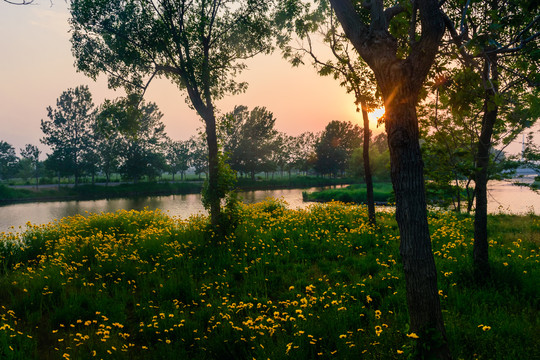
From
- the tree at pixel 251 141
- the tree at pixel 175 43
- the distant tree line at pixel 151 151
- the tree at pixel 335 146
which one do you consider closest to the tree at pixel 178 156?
the distant tree line at pixel 151 151

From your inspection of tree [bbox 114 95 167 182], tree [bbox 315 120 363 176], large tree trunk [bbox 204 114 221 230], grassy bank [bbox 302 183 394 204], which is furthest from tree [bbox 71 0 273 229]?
tree [bbox 315 120 363 176]

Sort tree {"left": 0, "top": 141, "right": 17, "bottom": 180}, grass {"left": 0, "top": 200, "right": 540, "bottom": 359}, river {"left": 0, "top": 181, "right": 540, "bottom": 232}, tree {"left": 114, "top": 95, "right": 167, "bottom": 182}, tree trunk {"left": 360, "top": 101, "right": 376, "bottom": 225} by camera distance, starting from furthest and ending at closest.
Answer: tree {"left": 0, "top": 141, "right": 17, "bottom": 180} → tree {"left": 114, "top": 95, "right": 167, "bottom": 182} → river {"left": 0, "top": 181, "right": 540, "bottom": 232} → tree trunk {"left": 360, "top": 101, "right": 376, "bottom": 225} → grass {"left": 0, "top": 200, "right": 540, "bottom": 359}

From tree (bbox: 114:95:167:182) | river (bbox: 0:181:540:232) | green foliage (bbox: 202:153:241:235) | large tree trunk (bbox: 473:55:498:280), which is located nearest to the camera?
large tree trunk (bbox: 473:55:498:280)

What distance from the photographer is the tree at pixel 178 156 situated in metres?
78.9

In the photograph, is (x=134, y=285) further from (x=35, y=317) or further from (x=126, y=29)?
(x=126, y=29)

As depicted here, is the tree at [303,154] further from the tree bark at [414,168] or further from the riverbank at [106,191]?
the tree bark at [414,168]

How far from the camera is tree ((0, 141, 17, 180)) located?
2835 inches

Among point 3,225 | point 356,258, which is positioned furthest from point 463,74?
point 3,225

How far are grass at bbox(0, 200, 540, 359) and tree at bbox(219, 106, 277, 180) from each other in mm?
57746

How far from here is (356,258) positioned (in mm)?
7969

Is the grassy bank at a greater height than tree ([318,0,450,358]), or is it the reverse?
tree ([318,0,450,358])

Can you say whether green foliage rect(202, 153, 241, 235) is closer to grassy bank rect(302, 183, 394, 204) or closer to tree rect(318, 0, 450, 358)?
tree rect(318, 0, 450, 358)

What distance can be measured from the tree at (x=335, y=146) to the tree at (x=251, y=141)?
53.7ft

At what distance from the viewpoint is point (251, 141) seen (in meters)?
70.0
